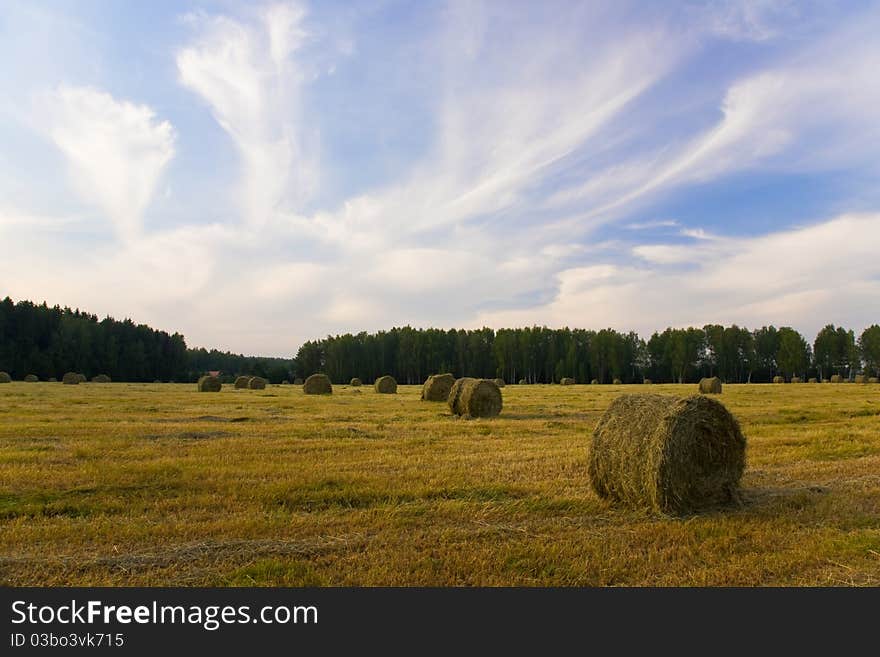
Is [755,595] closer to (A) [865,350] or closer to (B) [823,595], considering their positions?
(B) [823,595]

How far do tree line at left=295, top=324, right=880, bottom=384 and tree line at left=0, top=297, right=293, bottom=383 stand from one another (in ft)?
49.7

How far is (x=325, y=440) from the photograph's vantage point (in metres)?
12.3

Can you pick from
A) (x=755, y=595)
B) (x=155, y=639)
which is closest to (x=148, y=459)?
(x=155, y=639)

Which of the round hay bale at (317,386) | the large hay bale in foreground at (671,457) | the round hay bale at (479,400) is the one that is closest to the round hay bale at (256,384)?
the round hay bale at (317,386)

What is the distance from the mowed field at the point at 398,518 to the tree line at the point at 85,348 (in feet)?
269

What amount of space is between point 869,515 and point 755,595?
3.43 m

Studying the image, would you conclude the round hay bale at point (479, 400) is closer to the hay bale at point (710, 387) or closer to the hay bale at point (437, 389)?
the hay bale at point (437, 389)

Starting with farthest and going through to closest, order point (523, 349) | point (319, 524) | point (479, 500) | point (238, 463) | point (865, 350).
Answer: point (523, 349)
point (865, 350)
point (238, 463)
point (479, 500)
point (319, 524)

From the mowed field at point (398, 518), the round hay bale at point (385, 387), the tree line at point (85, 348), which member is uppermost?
the tree line at point (85, 348)

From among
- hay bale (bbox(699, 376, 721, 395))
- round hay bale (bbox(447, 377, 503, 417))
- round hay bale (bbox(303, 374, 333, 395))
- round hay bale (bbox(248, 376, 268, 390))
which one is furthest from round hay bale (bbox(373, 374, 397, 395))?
round hay bale (bbox(447, 377, 503, 417))

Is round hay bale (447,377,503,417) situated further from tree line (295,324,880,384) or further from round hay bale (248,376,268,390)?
tree line (295,324,880,384)

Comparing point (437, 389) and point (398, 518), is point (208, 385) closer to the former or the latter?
point (437, 389)

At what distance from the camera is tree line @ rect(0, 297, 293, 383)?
79062 millimetres

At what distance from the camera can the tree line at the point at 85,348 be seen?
7906 centimetres
